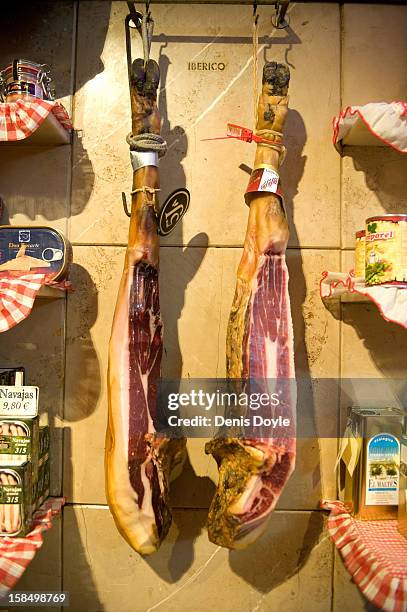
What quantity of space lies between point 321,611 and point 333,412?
50 cm

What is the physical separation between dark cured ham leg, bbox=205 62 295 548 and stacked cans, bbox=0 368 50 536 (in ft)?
1.27

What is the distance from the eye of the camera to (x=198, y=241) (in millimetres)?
1469

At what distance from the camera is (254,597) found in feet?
4.74

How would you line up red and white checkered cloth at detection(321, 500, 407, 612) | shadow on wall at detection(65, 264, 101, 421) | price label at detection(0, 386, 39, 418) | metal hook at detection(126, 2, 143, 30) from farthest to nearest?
shadow on wall at detection(65, 264, 101, 421) < metal hook at detection(126, 2, 143, 30) < price label at detection(0, 386, 39, 418) < red and white checkered cloth at detection(321, 500, 407, 612)

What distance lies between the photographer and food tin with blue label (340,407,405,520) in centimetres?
130

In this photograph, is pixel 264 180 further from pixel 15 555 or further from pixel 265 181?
pixel 15 555

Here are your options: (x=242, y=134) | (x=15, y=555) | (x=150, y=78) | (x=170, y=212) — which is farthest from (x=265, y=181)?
(x=15, y=555)

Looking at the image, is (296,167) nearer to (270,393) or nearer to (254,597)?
(270,393)

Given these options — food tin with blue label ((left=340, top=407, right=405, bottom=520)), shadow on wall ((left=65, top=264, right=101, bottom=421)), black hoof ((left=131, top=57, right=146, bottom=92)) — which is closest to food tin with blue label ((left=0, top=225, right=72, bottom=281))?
shadow on wall ((left=65, top=264, right=101, bottom=421))

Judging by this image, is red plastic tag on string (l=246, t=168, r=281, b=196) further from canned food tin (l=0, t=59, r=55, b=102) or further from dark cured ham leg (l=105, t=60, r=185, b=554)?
canned food tin (l=0, t=59, r=55, b=102)

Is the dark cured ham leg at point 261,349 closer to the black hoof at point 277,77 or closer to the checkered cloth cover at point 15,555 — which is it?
the black hoof at point 277,77

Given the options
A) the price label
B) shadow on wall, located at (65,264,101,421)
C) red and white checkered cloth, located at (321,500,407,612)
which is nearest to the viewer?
red and white checkered cloth, located at (321,500,407,612)

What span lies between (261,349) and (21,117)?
74cm

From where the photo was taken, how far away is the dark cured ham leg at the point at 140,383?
4.03 feet
